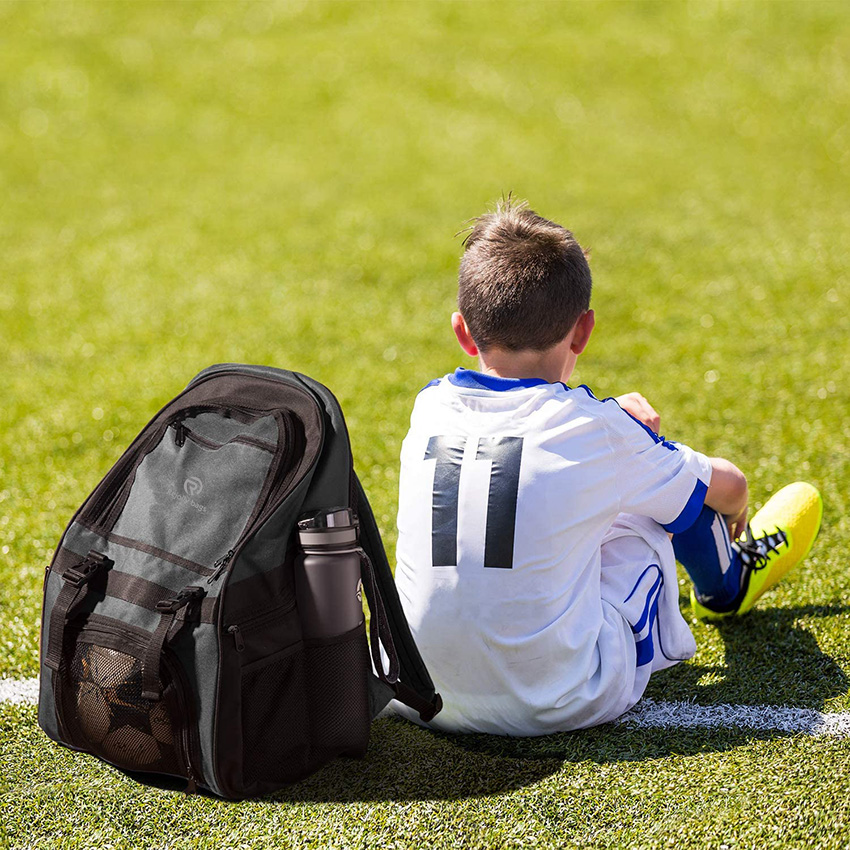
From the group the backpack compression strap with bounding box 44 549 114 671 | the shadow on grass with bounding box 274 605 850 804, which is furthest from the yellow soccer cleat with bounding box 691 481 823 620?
the backpack compression strap with bounding box 44 549 114 671

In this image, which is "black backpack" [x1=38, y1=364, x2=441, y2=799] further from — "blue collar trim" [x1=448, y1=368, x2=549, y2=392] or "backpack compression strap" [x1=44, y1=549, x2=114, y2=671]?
"blue collar trim" [x1=448, y1=368, x2=549, y2=392]

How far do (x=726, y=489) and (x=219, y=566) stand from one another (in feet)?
4.56

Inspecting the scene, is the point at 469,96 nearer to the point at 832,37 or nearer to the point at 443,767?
the point at 832,37

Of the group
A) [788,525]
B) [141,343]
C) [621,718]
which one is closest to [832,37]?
[141,343]

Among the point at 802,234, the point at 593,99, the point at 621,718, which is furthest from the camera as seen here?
the point at 593,99

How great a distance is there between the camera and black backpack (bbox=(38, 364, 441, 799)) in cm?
246

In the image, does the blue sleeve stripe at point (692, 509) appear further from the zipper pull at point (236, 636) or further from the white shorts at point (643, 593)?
the zipper pull at point (236, 636)

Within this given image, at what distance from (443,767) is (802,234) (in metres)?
5.71

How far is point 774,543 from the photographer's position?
3473 millimetres

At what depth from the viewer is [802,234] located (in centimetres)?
738

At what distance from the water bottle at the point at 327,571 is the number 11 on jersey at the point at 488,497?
0.21 metres

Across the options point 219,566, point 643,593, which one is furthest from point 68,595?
point 643,593

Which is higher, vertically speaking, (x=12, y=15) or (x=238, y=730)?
(x=12, y=15)

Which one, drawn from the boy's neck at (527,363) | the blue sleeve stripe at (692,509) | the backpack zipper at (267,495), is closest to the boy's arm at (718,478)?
the blue sleeve stripe at (692,509)
